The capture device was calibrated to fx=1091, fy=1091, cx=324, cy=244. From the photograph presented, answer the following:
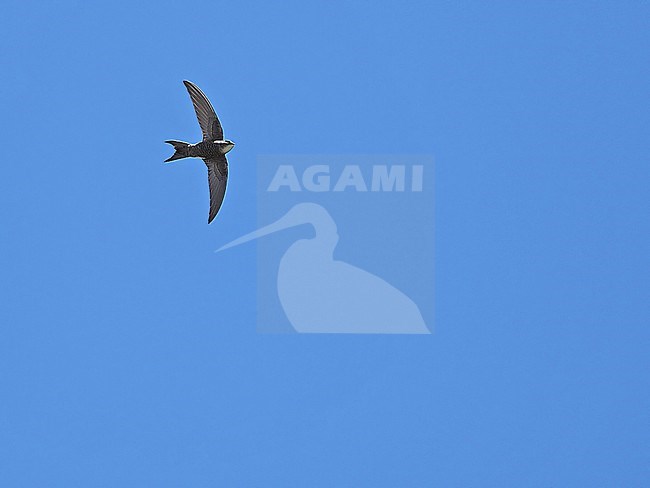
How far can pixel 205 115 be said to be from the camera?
4.60 meters

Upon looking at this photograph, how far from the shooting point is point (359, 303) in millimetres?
6355

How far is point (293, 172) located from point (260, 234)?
1.30 feet

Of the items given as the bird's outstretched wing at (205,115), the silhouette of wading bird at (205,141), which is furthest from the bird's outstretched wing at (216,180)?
the bird's outstretched wing at (205,115)

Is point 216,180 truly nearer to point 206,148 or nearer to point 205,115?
point 206,148

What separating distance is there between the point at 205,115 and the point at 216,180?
32cm

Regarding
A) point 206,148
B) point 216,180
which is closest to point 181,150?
point 206,148

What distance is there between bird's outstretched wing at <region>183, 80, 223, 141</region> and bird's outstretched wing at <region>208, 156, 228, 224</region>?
0.12 metres

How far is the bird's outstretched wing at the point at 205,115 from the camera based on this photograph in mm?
4590

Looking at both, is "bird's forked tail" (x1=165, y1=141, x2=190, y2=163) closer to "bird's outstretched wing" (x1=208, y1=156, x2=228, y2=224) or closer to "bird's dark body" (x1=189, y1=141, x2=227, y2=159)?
"bird's dark body" (x1=189, y1=141, x2=227, y2=159)

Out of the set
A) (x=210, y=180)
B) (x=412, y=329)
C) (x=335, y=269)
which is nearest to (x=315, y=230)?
(x=335, y=269)

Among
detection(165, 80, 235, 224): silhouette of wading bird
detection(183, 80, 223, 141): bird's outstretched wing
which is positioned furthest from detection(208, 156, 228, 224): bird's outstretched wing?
detection(183, 80, 223, 141): bird's outstretched wing

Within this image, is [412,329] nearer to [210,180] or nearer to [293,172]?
[293,172]

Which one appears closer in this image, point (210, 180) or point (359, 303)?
point (210, 180)

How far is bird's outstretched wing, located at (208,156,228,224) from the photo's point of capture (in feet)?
15.5
